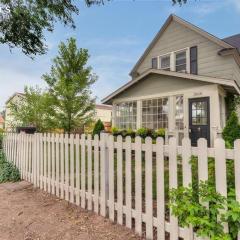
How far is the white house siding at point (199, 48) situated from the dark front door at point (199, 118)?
2.59m

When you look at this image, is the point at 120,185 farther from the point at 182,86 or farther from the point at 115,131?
the point at 115,131

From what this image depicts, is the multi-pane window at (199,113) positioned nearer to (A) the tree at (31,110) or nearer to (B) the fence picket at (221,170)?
(B) the fence picket at (221,170)

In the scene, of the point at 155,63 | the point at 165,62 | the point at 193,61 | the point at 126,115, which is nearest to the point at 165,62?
the point at 165,62

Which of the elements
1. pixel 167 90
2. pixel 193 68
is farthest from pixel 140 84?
pixel 193 68

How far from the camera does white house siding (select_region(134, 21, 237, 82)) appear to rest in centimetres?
1275

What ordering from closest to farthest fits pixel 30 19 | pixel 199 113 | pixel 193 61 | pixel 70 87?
1. pixel 30 19
2. pixel 199 113
3. pixel 193 61
4. pixel 70 87

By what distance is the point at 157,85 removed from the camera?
12.8m

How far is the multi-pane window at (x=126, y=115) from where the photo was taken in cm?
1385

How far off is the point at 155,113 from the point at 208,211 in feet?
34.5

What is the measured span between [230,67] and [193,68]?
6.23 feet

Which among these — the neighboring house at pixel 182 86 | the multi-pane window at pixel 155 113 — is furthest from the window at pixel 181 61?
the multi-pane window at pixel 155 113

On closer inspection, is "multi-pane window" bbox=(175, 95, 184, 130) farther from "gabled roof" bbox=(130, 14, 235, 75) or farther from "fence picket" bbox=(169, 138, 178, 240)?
"fence picket" bbox=(169, 138, 178, 240)

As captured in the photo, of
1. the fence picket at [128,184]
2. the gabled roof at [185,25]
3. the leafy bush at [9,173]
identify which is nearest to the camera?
the fence picket at [128,184]

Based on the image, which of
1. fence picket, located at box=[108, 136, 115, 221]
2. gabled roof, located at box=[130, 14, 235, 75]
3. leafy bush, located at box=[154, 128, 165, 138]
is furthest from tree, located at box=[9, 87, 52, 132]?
fence picket, located at box=[108, 136, 115, 221]
